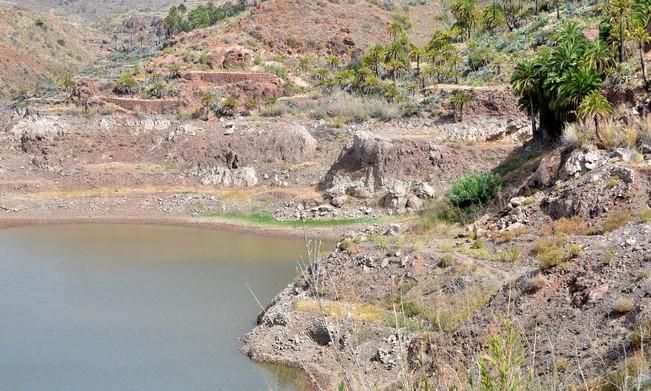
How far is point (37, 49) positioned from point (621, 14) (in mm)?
113689

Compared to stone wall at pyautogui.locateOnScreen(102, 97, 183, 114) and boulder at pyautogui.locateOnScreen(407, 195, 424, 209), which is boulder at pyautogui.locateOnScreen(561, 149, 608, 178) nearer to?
boulder at pyautogui.locateOnScreen(407, 195, 424, 209)

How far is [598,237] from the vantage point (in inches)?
728

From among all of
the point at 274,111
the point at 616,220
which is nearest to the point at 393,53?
the point at 274,111

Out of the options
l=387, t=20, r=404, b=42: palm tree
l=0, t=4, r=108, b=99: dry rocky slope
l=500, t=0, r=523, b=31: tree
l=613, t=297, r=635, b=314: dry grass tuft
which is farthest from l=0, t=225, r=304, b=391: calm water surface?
l=0, t=4, r=108, b=99: dry rocky slope

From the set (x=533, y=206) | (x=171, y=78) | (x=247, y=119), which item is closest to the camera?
(x=533, y=206)

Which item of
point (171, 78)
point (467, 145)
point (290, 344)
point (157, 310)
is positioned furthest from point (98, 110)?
point (290, 344)

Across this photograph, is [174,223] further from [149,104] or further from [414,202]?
[149,104]

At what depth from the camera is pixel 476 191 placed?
1128 inches

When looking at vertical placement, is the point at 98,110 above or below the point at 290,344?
above

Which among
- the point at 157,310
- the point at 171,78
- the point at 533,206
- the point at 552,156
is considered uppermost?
the point at 171,78

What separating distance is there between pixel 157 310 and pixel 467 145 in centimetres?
2711

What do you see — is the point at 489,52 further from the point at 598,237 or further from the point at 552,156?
the point at 598,237

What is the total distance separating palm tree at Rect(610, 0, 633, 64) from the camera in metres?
29.7

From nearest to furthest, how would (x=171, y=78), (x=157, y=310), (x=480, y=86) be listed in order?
(x=157, y=310) → (x=480, y=86) → (x=171, y=78)
